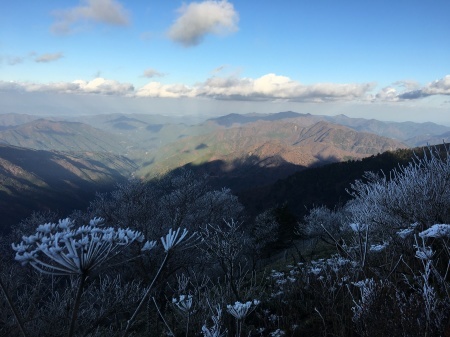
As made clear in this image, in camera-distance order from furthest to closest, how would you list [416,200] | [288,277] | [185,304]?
[416,200] → [288,277] → [185,304]

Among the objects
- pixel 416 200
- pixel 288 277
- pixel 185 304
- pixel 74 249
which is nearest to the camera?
pixel 74 249

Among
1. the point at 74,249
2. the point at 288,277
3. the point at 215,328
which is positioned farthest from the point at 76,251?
the point at 288,277

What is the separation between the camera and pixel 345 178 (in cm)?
14975

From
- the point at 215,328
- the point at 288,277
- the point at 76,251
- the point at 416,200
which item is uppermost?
the point at 76,251

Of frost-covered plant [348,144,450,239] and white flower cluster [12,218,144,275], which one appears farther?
frost-covered plant [348,144,450,239]

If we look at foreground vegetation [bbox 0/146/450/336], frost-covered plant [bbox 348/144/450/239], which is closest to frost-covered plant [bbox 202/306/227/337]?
foreground vegetation [bbox 0/146/450/336]

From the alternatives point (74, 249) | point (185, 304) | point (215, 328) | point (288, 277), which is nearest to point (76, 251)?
point (74, 249)

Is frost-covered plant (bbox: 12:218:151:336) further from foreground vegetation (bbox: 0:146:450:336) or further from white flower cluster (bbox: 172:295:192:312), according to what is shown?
white flower cluster (bbox: 172:295:192:312)

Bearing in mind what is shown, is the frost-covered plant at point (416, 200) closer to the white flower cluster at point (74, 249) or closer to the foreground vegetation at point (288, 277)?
the foreground vegetation at point (288, 277)

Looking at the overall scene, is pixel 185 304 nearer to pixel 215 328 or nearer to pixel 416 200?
pixel 215 328

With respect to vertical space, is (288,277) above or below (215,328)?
below

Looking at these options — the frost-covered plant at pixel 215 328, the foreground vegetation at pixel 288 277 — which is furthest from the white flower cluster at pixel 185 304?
the frost-covered plant at pixel 215 328

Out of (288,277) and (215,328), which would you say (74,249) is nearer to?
(215,328)

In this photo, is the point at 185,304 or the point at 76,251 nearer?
the point at 76,251
